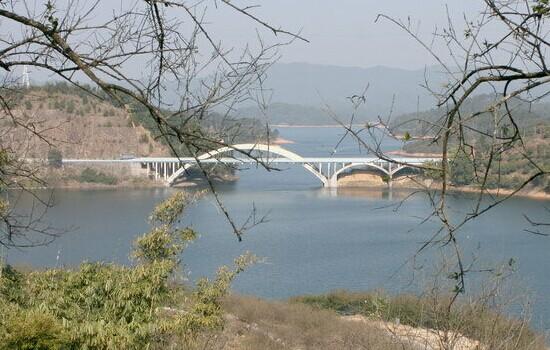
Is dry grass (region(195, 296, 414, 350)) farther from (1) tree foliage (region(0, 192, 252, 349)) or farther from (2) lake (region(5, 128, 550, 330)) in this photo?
(1) tree foliage (region(0, 192, 252, 349))

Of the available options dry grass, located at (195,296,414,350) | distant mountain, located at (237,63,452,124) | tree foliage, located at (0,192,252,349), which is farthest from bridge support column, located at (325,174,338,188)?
tree foliage, located at (0,192,252,349)

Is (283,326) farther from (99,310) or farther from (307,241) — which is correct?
(307,241)

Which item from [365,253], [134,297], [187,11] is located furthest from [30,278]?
[365,253]

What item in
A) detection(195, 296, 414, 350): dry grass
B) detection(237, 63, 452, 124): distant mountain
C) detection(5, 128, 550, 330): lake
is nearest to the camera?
detection(237, 63, 452, 124): distant mountain

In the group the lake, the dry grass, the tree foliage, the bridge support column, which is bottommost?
the dry grass

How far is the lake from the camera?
11.5 meters

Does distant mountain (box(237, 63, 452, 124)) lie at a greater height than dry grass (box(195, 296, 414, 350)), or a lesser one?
greater

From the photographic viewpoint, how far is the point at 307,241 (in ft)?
51.5

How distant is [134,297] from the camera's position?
10.5 feet

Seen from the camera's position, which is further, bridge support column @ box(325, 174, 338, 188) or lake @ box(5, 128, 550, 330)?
bridge support column @ box(325, 174, 338, 188)

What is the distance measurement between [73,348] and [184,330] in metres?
1.61

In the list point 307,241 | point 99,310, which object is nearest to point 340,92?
point 307,241

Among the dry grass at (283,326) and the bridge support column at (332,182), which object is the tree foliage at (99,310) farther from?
the bridge support column at (332,182)

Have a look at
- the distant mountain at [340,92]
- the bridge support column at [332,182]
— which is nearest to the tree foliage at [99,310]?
the distant mountain at [340,92]
